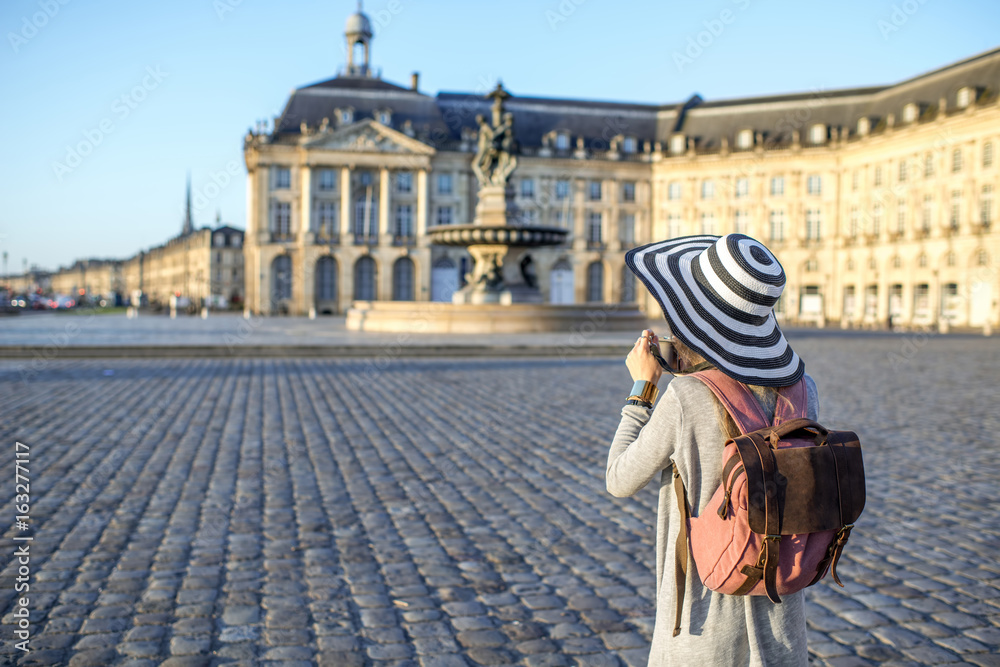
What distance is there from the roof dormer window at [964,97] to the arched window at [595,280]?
29418 mm

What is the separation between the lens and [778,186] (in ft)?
219

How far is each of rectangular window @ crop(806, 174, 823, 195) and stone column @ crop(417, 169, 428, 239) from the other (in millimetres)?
31068

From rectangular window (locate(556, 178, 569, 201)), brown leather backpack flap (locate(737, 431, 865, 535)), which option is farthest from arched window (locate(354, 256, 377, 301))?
brown leather backpack flap (locate(737, 431, 865, 535))

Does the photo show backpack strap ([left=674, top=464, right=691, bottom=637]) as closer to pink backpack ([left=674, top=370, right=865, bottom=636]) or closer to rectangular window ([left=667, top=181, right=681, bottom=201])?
pink backpack ([left=674, top=370, right=865, bottom=636])

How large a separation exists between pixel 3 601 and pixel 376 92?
67.2 m

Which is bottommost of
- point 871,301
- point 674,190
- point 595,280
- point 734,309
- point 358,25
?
point 734,309

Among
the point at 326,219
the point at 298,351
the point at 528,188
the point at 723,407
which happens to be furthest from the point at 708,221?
the point at 723,407

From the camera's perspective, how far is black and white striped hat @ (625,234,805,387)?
207 centimetres

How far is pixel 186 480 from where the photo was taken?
6.62 meters

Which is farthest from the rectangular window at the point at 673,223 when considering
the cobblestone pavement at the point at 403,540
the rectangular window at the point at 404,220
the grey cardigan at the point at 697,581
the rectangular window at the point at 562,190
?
the grey cardigan at the point at 697,581

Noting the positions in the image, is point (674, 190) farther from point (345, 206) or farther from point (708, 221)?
point (345, 206)

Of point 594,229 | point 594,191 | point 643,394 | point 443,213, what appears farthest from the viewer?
point 594,229

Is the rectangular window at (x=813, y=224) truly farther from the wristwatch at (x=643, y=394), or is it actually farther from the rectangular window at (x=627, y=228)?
the wristwatch at (x=643, y=394)

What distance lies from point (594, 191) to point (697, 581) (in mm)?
70820
